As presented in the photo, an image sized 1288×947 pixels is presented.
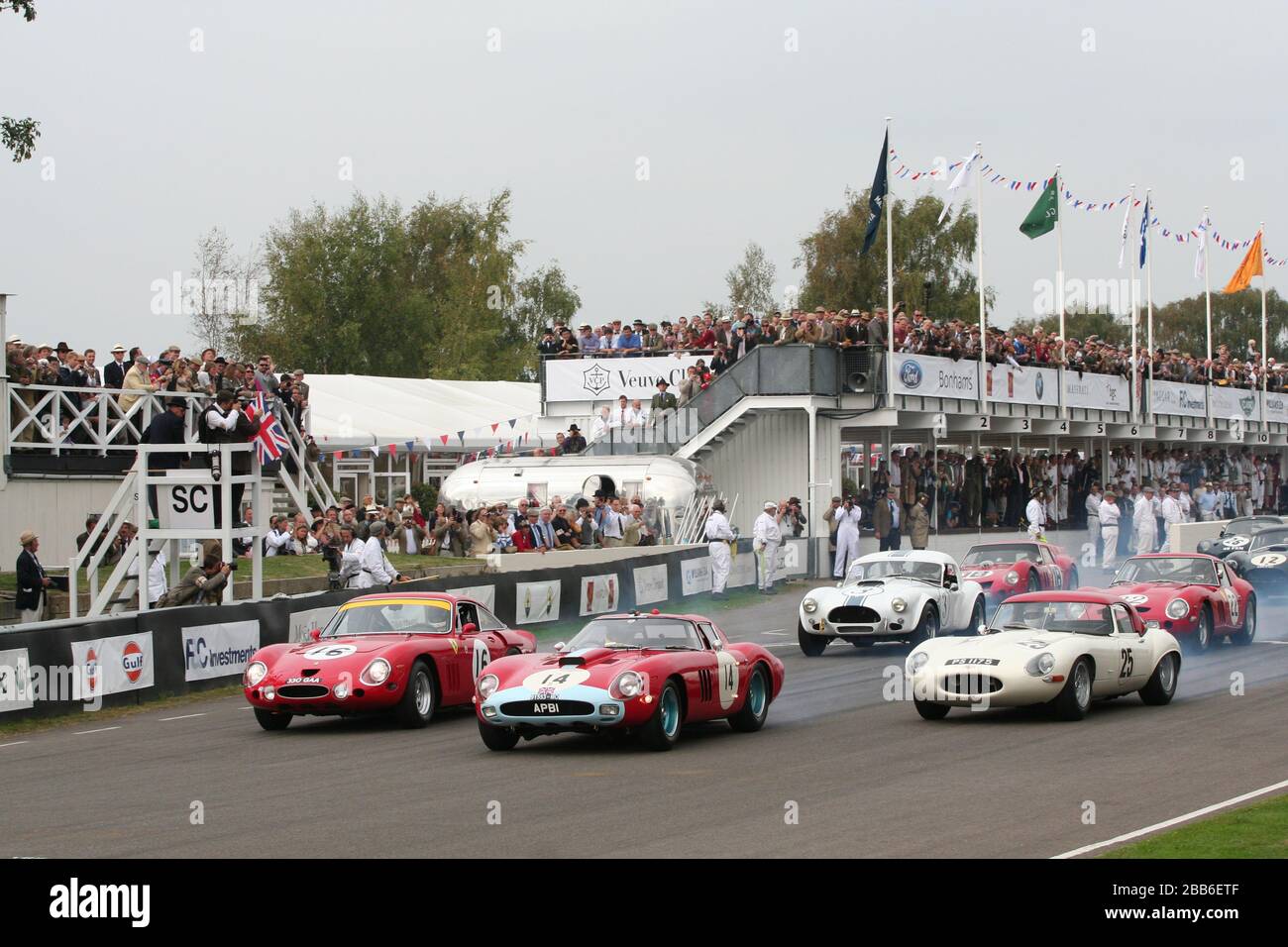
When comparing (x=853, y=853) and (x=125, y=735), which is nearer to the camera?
(x=853, y=853)

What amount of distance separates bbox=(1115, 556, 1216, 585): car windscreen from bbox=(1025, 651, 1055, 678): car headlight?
7.48 metres

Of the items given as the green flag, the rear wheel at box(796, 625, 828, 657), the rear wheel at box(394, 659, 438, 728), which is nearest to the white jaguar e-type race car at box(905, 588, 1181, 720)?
the rear wheel at box(394, 659, 438, 728)

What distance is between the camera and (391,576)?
2397 centimetres

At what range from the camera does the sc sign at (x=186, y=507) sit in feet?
70.6

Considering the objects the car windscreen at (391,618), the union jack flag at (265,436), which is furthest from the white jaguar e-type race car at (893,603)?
the union jack flag at (265,436)

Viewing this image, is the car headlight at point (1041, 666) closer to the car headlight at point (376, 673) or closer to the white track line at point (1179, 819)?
the white track line at point (1179, 819)

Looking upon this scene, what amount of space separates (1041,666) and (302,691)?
6901mm

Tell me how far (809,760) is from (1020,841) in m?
3.97

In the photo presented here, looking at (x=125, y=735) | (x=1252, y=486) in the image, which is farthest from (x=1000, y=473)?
(x=125, y=735)

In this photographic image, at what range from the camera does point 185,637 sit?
65.7 feet

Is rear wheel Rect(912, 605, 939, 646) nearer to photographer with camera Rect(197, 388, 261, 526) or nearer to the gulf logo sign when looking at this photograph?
photographer with camera Rect(197, 388, 261, 526)

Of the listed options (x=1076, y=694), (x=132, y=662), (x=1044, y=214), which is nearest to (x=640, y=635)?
(x=1076, y=694)
